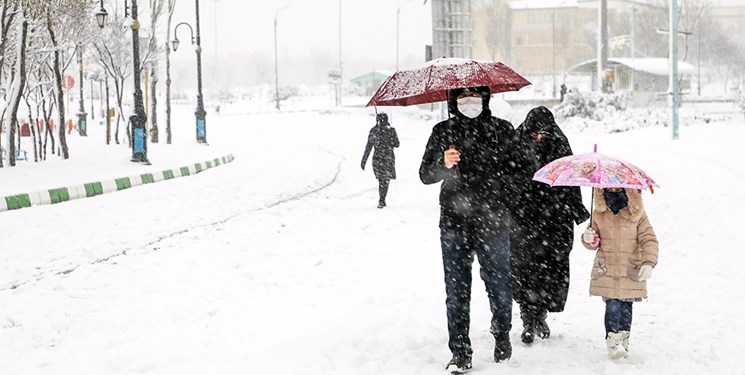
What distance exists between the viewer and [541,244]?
5312 millimetres

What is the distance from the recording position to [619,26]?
8494 centimetres

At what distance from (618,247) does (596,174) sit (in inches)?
20.7

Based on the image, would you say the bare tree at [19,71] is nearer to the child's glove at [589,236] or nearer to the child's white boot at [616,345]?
the child's glove at [589,236]

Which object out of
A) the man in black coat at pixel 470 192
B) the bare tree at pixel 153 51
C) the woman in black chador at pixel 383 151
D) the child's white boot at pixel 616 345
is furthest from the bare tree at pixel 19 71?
the child's white boot at pixel 616 345

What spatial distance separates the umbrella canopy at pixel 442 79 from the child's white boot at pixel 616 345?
69.3 inches

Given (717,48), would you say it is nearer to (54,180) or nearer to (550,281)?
(54,180)

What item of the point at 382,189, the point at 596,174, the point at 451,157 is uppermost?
the point at 451,157

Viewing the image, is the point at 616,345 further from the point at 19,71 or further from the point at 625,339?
the point at 19,71

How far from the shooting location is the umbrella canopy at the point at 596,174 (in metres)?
4.49

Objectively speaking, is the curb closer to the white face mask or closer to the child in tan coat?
the white face mask

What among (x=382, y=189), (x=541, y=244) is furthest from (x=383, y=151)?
(x=541, y=244)

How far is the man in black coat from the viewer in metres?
4.65

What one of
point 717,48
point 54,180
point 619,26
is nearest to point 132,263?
point 54,180

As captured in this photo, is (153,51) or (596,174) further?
(153,51)
